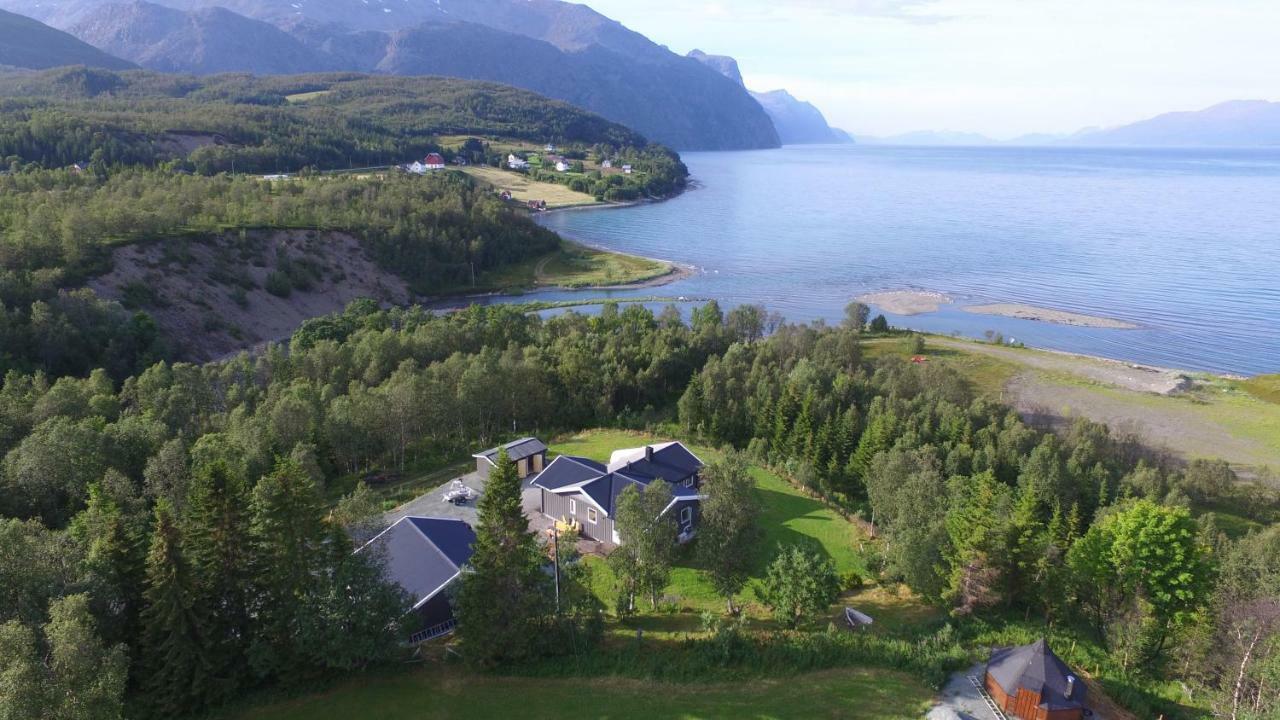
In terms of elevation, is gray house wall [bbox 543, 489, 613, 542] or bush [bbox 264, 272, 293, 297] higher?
bush [bbox 264, 272, 293, 297]

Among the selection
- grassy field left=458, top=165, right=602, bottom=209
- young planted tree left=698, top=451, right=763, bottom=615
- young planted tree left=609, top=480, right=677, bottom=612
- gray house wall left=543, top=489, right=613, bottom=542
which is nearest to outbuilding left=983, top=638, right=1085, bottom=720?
young planted tree left=698, top=451, right=763, bottom=615

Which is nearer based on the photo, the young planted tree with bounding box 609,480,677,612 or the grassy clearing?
the young planted tree with bounding box 609,480,677,612

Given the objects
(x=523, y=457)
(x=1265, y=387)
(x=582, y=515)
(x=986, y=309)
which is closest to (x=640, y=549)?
(x=582, y=515)

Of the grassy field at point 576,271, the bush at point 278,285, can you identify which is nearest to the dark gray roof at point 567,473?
the bush at point 278,285

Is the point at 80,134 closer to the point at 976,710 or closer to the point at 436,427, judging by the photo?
the point at 436,427

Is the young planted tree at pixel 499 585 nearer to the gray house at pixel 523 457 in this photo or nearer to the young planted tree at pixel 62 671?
the young planted tree at pixel 62 671

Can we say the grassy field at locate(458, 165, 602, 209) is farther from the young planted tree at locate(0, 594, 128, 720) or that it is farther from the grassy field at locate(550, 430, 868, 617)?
the young planted tree at locate(0, 594, 128, 720)

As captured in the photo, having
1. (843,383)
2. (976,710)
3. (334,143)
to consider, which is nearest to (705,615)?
(976,710)
